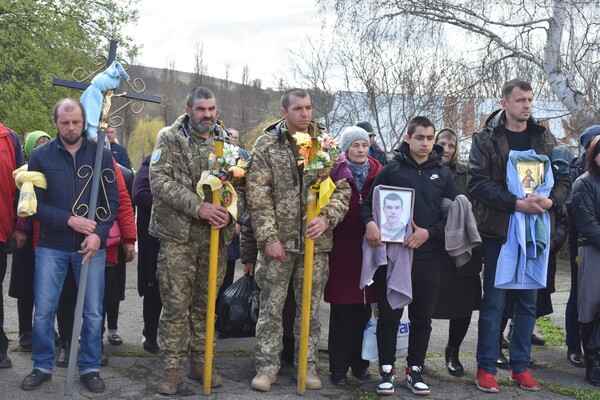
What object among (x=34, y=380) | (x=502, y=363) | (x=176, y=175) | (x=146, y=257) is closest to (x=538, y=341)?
(x=502, y=363)

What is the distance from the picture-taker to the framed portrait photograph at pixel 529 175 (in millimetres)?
5371

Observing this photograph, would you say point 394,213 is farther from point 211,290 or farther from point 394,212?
point 211,290

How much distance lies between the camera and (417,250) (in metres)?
5.24

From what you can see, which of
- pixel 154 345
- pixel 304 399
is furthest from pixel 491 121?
pixel 154 345

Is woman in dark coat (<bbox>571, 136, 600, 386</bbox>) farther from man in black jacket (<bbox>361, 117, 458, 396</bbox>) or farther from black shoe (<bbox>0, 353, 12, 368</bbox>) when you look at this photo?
black shoe (<bbox>0, 353, 12, 368</bbox>)

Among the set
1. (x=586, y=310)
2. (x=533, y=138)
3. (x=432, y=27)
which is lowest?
(x=586, y=310)

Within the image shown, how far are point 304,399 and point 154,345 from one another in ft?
6.00

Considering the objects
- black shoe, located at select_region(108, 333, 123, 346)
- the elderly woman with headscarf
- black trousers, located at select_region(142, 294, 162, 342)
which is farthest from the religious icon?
the elderly woman with headscarf

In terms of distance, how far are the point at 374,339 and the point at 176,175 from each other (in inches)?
79.9

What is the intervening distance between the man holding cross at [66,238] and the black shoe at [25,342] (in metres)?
0.95

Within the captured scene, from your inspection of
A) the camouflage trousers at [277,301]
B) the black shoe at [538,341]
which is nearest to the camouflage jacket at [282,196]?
the camouflage trousers at [277,301]

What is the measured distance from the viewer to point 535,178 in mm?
5375

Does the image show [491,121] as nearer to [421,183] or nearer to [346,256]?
[421,183]

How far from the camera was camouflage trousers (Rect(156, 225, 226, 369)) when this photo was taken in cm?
504
